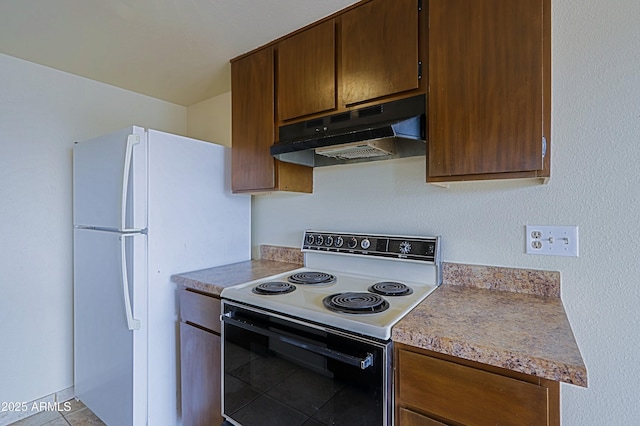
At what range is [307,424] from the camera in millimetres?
1158

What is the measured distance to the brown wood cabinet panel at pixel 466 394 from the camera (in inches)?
31.1

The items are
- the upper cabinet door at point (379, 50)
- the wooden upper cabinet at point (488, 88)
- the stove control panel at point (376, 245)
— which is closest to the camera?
the wooden upper cabinet at point (488, 88)

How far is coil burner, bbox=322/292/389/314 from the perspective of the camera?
3.66 feet

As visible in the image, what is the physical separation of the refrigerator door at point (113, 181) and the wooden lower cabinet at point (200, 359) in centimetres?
52

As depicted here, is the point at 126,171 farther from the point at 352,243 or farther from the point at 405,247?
the point at 405,247

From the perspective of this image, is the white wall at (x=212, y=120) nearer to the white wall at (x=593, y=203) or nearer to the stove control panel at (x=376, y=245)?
the stove control panel at (x=376, y=245)

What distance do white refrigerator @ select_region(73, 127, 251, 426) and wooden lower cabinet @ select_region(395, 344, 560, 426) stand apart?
4.37 ft

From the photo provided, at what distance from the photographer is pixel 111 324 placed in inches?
68.2

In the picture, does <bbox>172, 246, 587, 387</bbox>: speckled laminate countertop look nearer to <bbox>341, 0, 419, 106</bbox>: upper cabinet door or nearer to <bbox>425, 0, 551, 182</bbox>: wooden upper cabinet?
<bbox>425, 0, 551, 182</bbox>: wooden upper cabinet

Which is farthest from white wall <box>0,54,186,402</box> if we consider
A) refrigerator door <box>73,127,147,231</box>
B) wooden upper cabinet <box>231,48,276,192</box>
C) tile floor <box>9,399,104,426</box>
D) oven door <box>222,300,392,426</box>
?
oven door <box>222,300,392,426</box>

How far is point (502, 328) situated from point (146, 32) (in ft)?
7.06

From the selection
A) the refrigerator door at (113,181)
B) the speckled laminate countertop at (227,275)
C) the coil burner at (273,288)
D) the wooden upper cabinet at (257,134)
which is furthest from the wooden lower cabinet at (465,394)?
the refrigerator door at (113,181)

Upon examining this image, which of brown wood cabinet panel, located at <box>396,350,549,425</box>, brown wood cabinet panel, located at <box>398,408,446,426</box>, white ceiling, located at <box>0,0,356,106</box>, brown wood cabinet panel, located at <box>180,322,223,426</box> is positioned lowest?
brown wood cabinet panel, located at <box>180,322,223,426</box>

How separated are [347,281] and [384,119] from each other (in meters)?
0.83
